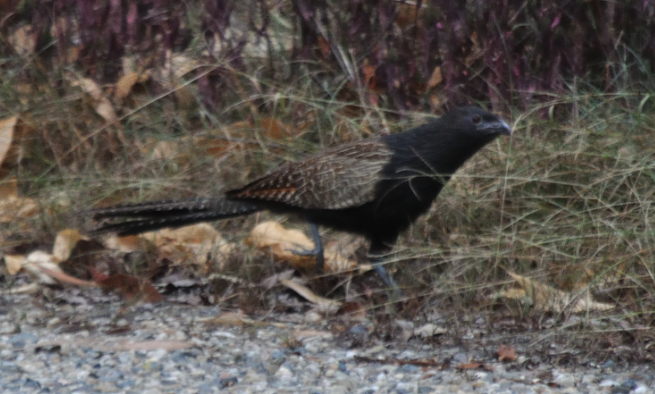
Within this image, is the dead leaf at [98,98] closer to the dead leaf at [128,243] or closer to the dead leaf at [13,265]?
the dead leaf at [128,243]

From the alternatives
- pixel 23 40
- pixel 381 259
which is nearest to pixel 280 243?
pixel 381 259

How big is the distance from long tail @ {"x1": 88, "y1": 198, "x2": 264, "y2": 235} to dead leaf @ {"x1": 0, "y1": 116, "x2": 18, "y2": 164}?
116 cm

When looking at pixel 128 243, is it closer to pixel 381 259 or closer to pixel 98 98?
pixel 381 259

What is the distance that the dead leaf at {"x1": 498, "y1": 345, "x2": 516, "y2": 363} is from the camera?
3.65m

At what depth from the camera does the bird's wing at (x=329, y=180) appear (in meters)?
4.71

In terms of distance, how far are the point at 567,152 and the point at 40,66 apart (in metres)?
3.27

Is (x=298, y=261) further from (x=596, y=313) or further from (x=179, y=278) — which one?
(x=596, y=313)

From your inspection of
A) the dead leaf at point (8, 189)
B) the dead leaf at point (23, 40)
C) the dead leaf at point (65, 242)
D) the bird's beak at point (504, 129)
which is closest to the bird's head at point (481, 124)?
the bird's beak at point (504, 129)

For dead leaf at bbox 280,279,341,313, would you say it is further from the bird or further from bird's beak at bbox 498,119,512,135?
bird's beak at bbox 498,119,512,135

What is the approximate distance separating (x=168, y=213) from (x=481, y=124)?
1.48 meters

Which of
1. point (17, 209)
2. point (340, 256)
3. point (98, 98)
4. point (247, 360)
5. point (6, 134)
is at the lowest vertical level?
point (247, 360)

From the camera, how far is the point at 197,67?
6164 millimetres

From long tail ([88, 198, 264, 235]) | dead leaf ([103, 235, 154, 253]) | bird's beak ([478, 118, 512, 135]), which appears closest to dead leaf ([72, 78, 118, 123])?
dead leaf ([103, 235, 154, 253])

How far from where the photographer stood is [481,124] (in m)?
4.68
